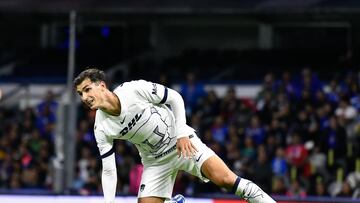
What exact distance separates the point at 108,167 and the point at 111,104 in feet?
1.70

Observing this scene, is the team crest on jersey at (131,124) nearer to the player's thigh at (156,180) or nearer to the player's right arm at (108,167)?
the player's right arm at (108,167)

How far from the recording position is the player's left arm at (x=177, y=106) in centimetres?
811

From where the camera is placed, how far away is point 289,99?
15.7 m

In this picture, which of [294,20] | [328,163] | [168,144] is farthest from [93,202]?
[294,20]

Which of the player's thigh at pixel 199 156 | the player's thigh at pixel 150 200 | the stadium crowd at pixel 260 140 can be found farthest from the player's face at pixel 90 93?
the stadium crowd at pixel 260 140

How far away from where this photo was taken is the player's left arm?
319 inches

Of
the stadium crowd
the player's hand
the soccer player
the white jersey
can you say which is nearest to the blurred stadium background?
the stadium crowd

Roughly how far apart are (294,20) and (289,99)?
4520 millimetres

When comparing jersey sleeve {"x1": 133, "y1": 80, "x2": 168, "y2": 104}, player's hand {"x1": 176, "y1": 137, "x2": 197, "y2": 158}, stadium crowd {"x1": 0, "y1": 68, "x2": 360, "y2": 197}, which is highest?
jersey sleeve {"x1": 133, "y1": 80, "x2": 168, "y2": 104}

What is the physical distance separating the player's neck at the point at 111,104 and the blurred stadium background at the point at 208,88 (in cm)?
371

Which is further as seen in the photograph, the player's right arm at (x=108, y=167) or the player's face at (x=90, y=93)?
the player's right arm at (x=108, y=167)

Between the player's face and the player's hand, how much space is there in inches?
28.5

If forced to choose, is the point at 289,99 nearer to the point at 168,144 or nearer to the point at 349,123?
the point at 349,123

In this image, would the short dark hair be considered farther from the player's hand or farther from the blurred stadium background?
the blurred stadium background
